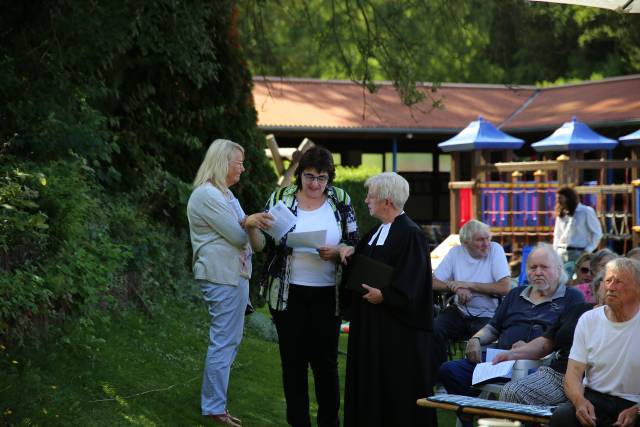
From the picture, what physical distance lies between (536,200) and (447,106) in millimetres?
9743

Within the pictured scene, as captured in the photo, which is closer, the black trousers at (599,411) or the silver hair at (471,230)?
the black trousers at (599,411)

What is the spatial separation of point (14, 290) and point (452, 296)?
4.25 metres

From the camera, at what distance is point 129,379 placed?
8.09 meters

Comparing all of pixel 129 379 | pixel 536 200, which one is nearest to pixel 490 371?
pixel 129 379

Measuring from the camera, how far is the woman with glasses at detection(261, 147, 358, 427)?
22.6ft

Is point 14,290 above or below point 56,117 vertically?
below

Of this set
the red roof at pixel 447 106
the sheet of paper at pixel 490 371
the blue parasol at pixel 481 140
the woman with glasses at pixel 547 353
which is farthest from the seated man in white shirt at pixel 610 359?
the red roof at pixel 447 106

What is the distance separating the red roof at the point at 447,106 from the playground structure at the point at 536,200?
4.88 meters

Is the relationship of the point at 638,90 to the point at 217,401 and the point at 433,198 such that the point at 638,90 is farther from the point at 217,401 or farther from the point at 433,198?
the point at 217,401

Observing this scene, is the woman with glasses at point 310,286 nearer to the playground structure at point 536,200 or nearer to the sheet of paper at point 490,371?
the sheet of paper at point 490,371

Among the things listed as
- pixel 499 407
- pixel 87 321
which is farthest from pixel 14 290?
pixel 499 407

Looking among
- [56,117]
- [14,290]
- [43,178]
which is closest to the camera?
[14,290]

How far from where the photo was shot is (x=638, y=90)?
28875mm

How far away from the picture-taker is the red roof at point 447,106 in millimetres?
27859
